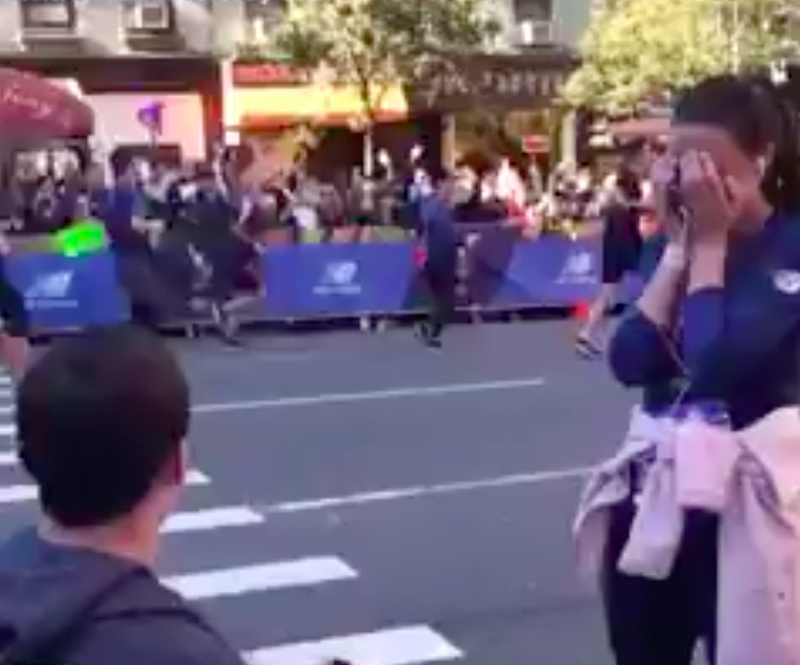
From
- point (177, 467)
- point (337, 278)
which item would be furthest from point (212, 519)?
point (337, 278)

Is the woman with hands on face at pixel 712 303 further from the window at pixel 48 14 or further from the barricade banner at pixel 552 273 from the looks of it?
the window at pixel 48 14

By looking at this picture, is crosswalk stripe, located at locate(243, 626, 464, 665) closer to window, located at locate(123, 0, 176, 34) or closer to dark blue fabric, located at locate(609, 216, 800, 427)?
dark blue fabric, located at locate(609, 216, 800, 427)

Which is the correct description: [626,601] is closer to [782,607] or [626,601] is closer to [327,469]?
[782,607]

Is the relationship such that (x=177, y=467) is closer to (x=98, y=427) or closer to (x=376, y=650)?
(x=98, y=427)

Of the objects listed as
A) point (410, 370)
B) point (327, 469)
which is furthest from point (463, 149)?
point (327, 469)

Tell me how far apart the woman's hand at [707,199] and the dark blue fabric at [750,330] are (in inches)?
2.5

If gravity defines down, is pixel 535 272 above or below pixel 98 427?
below

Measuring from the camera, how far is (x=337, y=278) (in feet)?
65.1

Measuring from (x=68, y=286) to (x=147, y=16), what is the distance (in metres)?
20.0

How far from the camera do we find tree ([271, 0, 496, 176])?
33094 mm

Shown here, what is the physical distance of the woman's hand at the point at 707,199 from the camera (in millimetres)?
3803

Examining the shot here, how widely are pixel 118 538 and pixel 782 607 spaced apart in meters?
1.70

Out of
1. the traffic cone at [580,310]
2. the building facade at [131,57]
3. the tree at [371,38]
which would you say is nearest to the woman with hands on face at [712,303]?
the traffic cone at [580,310]

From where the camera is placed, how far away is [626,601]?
4.04 m
